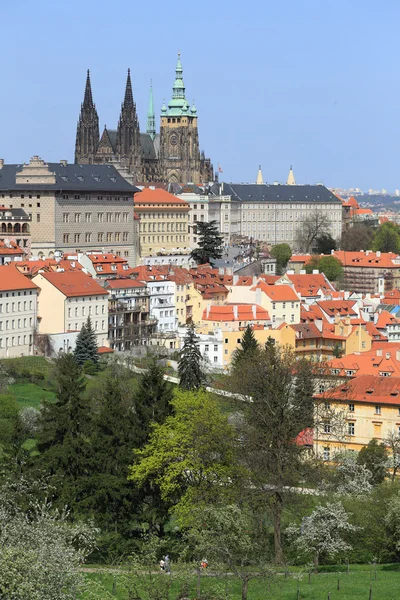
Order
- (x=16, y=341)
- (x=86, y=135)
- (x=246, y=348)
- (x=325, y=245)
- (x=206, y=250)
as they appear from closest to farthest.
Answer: (x=246, y=348), (x=16, y=341), (x=206, y=250), (x=325, y=245), (x=86, y=135)

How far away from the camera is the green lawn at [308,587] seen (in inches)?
1396

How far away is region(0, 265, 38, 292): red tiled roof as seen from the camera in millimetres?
86938

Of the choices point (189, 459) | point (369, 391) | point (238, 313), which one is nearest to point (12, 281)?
point (238, 313)

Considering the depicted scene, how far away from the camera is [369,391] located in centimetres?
6178

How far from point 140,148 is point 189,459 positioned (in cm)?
14666

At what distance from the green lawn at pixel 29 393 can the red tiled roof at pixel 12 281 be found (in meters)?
10.5

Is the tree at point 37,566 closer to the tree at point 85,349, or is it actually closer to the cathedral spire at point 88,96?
the tree at point 85,349

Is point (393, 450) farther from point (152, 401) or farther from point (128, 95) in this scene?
point (128, 95)

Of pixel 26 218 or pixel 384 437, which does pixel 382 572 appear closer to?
pixel 384 437

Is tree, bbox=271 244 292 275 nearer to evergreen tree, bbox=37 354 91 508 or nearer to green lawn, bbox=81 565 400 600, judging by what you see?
evergreen tree, bbox=37 354 91 508

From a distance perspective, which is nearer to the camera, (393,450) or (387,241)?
(393,450)

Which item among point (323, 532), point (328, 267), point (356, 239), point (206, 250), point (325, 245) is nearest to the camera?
point (323, 532)

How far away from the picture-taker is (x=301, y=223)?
184750 millimetres

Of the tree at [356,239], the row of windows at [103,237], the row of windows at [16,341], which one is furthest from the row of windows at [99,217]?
the tree at [356,239]
